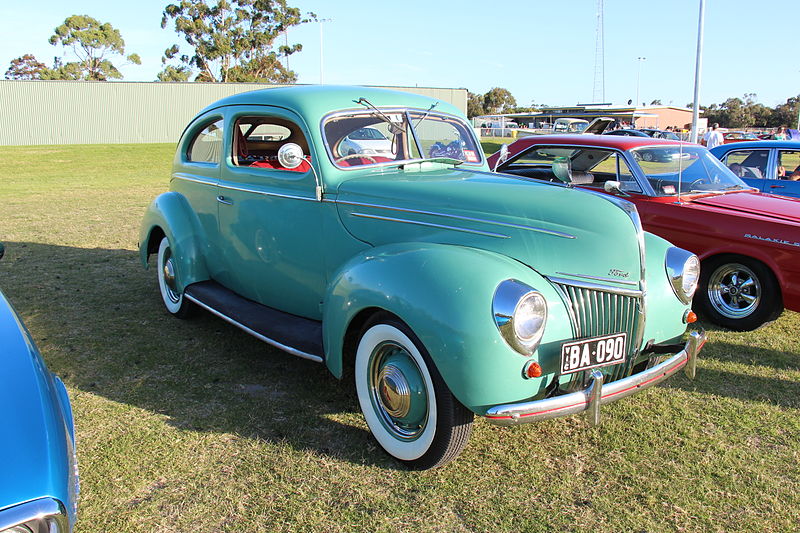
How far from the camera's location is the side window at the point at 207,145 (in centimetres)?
476

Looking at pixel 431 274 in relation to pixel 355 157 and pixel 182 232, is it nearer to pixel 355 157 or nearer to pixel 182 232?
pixel 355 157

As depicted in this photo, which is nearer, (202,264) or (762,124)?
(202,264)

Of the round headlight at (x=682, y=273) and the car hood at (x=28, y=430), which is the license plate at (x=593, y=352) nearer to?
the round headlight at (x=682, y=273)

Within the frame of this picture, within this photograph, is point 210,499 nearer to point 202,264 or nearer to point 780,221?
point 202,264

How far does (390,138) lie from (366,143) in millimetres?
199

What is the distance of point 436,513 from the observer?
8.80ft

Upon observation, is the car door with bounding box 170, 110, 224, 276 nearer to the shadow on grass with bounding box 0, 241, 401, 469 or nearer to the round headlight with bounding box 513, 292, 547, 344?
the shadow on grass with bounding box 0, 241, 401, 469

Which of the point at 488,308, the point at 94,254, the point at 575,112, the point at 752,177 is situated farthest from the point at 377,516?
the point at 575,112

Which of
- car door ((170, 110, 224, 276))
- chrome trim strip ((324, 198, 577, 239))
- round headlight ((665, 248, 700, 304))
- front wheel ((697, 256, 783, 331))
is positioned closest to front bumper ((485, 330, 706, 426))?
round headlight ((665, 248, 700, 304))

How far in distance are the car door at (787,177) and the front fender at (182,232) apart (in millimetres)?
7242

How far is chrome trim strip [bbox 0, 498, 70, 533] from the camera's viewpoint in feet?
5.41

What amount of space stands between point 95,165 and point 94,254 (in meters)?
16.4

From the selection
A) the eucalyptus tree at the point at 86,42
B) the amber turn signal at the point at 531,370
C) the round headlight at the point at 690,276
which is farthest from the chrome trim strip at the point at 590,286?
the eucalyptus tree at the point at 86,42

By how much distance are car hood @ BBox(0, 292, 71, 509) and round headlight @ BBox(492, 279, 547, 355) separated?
5.55 ft
